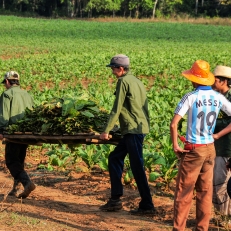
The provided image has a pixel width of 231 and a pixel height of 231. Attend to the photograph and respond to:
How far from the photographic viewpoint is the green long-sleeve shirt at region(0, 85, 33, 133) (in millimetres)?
7884

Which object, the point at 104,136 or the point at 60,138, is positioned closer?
the point at 104,136

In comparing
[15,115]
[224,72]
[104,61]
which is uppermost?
[224,72]

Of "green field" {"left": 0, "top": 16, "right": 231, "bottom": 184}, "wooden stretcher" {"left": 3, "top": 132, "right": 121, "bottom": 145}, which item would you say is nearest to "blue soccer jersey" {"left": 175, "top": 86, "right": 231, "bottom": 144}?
"wooden stretcher" {"left": 3, "top": 132, "right": 121, "bottom": 145}

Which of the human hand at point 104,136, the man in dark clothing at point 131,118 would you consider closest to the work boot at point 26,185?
the man in dark clothing at point 131,118

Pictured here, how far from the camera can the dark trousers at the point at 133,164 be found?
23.4 ft

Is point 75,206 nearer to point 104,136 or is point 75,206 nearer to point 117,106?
point 104,136

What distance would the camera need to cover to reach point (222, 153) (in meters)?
6.68

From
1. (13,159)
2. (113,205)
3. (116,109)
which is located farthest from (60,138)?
(13,159)

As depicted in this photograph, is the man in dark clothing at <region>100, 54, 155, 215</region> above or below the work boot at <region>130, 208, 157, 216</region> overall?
above

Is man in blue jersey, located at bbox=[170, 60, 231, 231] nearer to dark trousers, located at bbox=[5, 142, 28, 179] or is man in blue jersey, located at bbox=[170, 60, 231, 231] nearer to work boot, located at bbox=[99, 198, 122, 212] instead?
work boot, located at bbox=[99, 198, 122, 212]

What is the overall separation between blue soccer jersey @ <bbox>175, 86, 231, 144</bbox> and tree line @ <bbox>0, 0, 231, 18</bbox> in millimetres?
80316

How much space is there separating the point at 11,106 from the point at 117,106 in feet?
5.39

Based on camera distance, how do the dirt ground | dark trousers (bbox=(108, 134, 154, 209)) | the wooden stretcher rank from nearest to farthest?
the dirt ground, dark trousers (bbox=(108, 134, 154, 209)), the wooden stretcher

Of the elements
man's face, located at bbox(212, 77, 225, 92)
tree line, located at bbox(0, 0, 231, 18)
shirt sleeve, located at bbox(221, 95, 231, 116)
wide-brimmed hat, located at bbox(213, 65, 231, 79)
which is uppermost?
wide-brimmed hat, located at bbox(213, 65, 231, 79)
